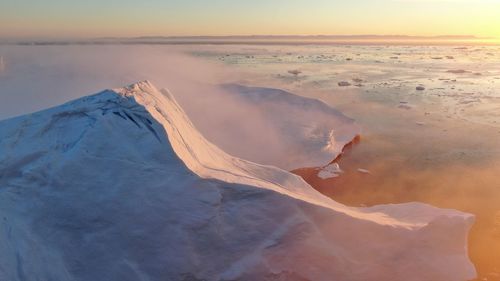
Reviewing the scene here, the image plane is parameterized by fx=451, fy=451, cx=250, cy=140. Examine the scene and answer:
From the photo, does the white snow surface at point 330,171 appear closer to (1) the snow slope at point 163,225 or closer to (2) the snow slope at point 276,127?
(2) the snow slope at point 276,127

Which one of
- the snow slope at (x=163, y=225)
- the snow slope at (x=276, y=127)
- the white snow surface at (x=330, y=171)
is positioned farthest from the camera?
the snow slope at (x=276, y=127)

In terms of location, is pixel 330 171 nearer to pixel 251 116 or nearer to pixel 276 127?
pixel 276 127

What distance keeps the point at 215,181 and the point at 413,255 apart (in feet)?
5.05

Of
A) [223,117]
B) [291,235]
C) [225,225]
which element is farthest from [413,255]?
[223,117]

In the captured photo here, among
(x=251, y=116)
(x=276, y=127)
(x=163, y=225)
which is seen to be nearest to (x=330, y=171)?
(x=276, y=127)

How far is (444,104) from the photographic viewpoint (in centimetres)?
1007

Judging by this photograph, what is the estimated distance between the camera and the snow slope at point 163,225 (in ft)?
9.61

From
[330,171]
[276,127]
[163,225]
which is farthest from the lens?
[276,127]

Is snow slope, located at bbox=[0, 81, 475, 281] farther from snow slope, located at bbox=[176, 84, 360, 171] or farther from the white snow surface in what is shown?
snow slope, located at bbox=[176, 84, 360, 171]

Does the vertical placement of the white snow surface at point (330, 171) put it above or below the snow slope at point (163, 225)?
below

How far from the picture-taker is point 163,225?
3.01 meters

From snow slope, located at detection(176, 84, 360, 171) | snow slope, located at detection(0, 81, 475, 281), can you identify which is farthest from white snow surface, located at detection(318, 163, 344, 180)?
snow slope, located at detection(0, 81, 475, 281)

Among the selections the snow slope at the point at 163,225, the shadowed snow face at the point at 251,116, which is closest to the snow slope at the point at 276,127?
the shadowed snow face at the point at 251,116

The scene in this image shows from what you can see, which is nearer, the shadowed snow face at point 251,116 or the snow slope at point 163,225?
the snow slope at point 163,225
